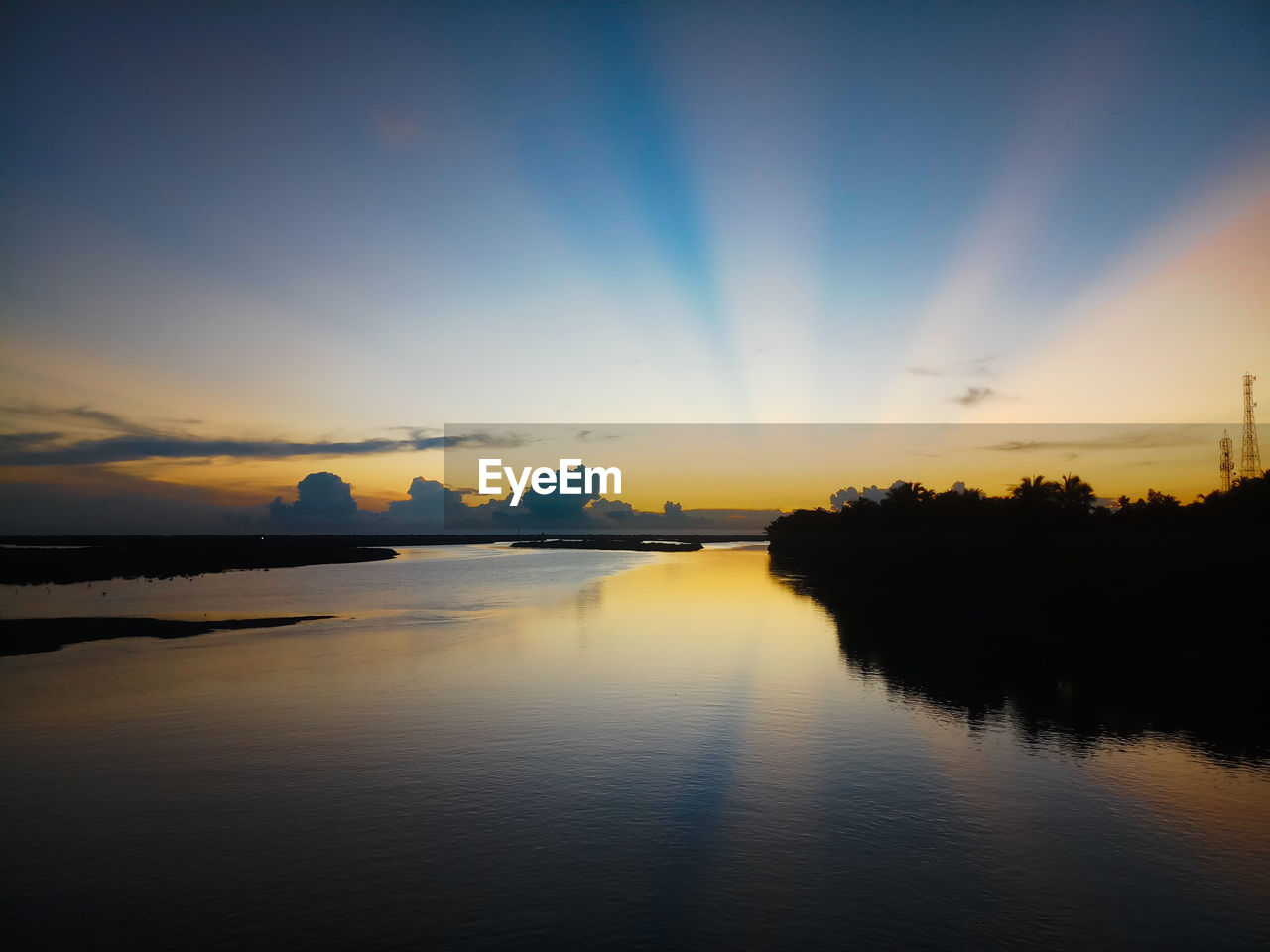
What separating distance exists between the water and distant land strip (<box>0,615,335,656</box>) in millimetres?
7911

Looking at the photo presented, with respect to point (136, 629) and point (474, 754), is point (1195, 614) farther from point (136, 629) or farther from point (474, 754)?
point (136, 629)

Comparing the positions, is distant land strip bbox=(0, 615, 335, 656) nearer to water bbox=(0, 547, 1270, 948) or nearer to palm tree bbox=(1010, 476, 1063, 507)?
water bbox=(0, 547, 1270, 948)

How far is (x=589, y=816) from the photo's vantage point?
18812mm

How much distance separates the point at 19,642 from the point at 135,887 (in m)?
38.8

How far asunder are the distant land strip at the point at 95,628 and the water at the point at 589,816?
7911 millimetres

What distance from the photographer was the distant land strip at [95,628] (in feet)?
144

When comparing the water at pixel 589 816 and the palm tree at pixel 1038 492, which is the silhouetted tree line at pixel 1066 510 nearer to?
the palm tree at pixel 1038 492

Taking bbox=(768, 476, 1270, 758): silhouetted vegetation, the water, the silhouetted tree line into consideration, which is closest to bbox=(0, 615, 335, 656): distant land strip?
the water

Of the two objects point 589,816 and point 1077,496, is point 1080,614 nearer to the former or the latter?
point 1077,496

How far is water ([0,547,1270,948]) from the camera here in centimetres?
1414

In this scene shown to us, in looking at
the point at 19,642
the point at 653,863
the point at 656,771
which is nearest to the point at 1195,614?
the point at 656,771

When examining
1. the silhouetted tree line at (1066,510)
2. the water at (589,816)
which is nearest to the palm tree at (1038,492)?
the silhouetted tree line at (1066,510)

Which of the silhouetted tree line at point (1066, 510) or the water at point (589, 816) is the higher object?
the silhouetted tree line at point (1066, 510)

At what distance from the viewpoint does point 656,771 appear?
879 inches
